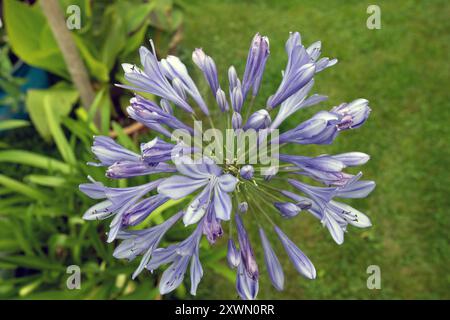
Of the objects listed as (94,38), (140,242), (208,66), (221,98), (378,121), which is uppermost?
(94,38)

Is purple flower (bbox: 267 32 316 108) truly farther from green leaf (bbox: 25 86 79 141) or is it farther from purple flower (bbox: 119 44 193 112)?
green leaf (bbox: 25 86 79 141)

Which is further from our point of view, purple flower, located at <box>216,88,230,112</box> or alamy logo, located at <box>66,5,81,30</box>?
alamy logo, located at <box>66,5,81,30</box>

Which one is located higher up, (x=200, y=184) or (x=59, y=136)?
(x=59, y=136)

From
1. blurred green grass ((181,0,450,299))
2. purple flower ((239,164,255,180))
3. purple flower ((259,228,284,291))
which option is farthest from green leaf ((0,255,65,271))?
purple flower ((239,164,255,180))

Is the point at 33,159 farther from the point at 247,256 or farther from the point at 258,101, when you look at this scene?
the point at 247,256

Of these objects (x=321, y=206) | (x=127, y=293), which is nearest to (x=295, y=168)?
(x=321, y=206)

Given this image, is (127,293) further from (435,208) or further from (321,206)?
(435,208)

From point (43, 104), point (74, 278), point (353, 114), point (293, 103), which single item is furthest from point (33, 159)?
point (353, 114)

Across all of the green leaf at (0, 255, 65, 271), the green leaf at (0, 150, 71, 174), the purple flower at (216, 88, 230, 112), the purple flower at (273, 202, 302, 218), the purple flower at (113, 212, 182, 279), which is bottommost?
the green leaf at (0, 255, 65, 271)
